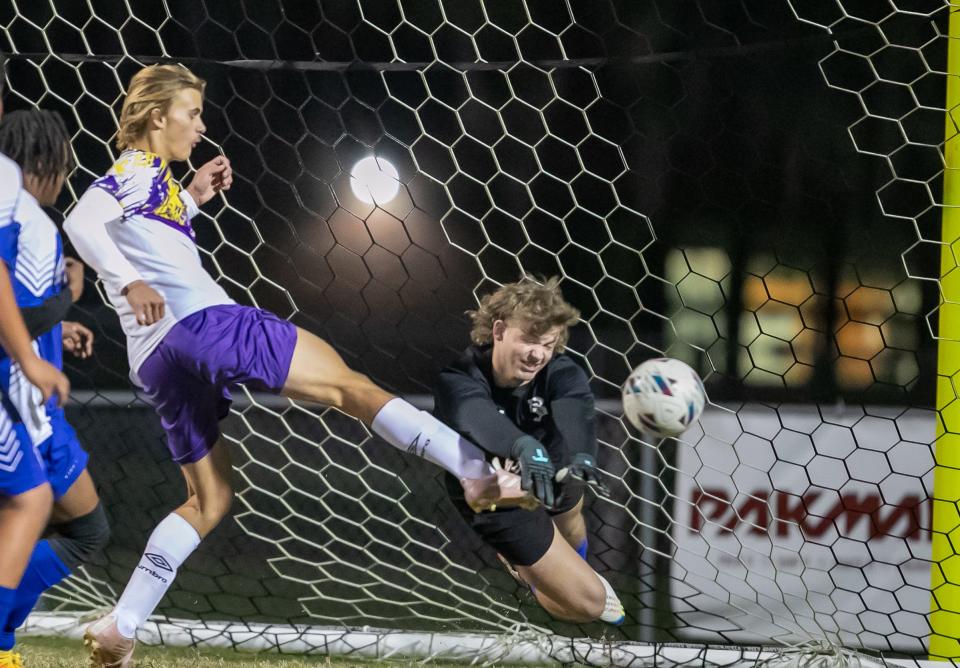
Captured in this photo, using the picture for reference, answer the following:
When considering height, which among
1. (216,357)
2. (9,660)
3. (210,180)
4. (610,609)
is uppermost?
(210,180)

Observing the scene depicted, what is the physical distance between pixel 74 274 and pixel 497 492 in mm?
1160

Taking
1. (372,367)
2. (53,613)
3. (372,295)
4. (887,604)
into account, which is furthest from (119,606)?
(887,604)

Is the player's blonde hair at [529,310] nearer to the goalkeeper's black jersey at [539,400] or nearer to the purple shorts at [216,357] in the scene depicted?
the goalkeeper's black jersey at [539,400]

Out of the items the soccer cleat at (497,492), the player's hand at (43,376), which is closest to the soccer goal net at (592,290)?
the soccer cleat at (497,492)

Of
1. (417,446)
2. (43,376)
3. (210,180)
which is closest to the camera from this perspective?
(43,376)

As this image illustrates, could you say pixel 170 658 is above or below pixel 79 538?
below

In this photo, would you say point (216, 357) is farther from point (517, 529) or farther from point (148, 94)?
point (517, 529)

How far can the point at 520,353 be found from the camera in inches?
107

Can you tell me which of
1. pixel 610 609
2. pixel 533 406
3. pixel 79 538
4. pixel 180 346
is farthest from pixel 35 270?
pixel 610 609

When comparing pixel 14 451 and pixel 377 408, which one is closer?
pixel 14 451

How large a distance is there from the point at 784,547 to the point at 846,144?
1.66 meters

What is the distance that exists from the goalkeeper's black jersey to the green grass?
2.46 ft

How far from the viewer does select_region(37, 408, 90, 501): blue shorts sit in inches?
99.2

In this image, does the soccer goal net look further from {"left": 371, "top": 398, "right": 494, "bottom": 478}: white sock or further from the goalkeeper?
{"left": 371, "top": 398, "right": 494, "bottom": 478}: white sock
